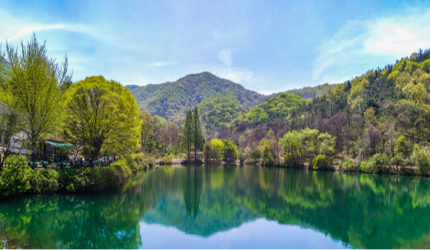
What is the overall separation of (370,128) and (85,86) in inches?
1646

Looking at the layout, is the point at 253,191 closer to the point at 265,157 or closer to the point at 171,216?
the point at 171,216

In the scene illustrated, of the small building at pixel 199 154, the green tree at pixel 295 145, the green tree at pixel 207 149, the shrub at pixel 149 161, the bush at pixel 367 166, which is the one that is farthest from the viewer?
the small building at pixel 199 154

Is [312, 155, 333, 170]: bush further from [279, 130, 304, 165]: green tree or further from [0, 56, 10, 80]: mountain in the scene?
[0, 56, 10, 80]: mountain

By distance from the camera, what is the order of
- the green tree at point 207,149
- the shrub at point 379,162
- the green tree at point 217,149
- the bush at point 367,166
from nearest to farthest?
the shrub at point 379,162, the bush at point 367,166, the green tree at point 207,149, the green tree at point 217,149

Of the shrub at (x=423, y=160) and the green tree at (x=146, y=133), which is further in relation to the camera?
the green tree at (x=146, y=133)

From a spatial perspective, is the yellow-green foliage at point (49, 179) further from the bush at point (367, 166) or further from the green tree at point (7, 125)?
the bush at point (367, 166)

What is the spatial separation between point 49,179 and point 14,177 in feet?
8.47

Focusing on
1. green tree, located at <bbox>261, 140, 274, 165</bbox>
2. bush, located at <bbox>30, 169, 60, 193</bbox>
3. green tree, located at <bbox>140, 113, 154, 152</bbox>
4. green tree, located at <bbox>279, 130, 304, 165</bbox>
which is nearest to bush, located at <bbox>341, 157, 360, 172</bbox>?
green tree, located at <bbox>279, 130, 304, 165</bbox>

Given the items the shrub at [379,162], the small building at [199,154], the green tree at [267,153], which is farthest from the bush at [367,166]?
the small building at [199,154]

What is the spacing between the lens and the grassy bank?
1513 cm

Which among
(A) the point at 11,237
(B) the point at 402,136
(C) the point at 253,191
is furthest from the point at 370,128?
(A) the point at 11,237

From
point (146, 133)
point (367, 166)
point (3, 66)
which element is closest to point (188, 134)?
point (146, 133)

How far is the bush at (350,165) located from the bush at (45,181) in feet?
129

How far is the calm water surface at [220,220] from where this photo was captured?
11.1 m
